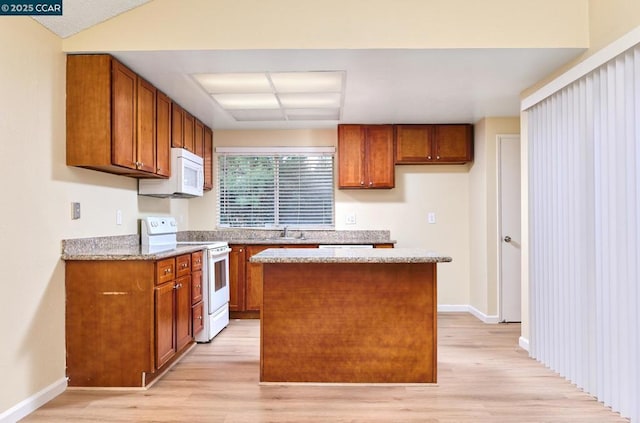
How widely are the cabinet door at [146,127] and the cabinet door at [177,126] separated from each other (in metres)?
0.47

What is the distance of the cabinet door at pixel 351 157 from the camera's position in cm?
533

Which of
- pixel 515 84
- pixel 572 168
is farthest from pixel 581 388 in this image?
pixel 515 84

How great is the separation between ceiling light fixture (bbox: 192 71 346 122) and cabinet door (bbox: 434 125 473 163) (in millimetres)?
1247

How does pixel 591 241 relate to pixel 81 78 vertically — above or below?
below

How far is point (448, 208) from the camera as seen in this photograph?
5.59 meters

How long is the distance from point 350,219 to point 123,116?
3061mm

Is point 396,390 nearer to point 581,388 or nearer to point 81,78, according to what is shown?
point 581,388

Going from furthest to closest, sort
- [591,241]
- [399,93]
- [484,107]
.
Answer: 1. [484,107]
2. [399,93]
3. [591,241]

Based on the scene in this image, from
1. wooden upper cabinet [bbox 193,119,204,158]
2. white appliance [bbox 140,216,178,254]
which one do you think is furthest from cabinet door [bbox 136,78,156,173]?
wooden upper cabinet [bbox 193,119,204,158]

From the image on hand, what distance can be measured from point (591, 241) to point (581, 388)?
97cm

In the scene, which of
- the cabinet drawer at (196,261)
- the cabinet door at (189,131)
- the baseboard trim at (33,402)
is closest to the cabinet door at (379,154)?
the cabinet door at (189,131)

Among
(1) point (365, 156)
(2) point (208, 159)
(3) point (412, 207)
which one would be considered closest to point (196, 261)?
(2) point (208, 159)

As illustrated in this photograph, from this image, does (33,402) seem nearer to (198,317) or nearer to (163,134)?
(198,317)

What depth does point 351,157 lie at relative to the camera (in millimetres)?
5336
